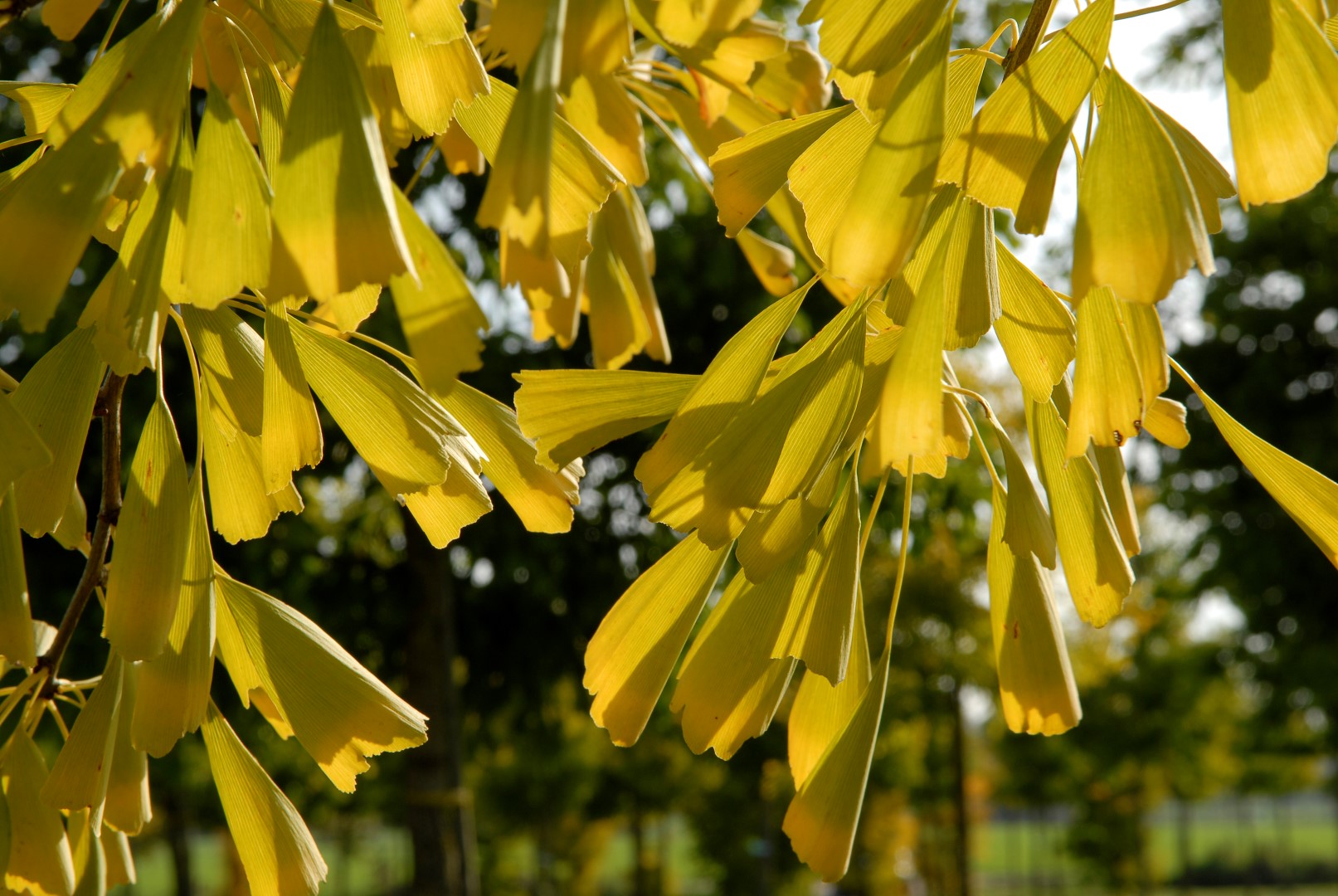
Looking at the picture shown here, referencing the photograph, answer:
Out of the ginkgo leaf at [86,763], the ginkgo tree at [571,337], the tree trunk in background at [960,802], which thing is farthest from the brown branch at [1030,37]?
the tree trunk in background at [960,802]

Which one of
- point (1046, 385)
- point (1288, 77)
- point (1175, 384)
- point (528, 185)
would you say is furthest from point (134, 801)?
point (1175, 384)

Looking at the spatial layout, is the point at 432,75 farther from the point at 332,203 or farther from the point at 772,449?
the point at 772,449

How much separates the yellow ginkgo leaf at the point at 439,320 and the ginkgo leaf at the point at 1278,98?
66 cm

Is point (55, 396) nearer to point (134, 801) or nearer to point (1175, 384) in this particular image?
point (134, 801)

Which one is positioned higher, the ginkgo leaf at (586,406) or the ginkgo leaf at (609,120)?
the ginkgo leaf at (609,120)

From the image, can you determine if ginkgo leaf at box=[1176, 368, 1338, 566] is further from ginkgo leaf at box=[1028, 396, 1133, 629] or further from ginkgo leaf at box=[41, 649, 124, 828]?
ginkgo leaf at box=[41, 649, 124, 828]

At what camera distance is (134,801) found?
4.85ft

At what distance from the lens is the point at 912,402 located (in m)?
0.98

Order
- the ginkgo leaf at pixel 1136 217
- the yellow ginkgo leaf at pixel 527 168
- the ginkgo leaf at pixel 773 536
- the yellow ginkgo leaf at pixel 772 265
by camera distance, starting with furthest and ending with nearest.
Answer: the yellow ginkgo leaf at pixel 772 265
the ginkgo leaf at pixel 773 536
the ginkgo leaf at pixel 1136 217
the yellow ginkgo leaf at pixel 527 168

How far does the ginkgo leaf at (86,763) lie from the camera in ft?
4.47

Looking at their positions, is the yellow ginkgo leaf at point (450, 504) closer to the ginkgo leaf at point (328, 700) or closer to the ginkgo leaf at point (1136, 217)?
the ginkgo leaf at point (328, 700)

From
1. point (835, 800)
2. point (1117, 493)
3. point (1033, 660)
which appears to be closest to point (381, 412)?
point (835, 800)

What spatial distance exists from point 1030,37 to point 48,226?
97 centimetres

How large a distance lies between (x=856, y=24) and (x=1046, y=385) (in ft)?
1.56
